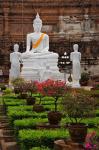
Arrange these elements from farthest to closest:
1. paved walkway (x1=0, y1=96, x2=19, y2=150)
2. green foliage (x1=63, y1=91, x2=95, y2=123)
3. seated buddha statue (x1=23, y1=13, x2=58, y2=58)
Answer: seated buddha statue (x1=23, y1=13, x2=58, y2=58), paved walkway (x1=0, y1=96, x2=19, y2=150), green foliage (x1=63, y1=91, x2=95, y2=123)

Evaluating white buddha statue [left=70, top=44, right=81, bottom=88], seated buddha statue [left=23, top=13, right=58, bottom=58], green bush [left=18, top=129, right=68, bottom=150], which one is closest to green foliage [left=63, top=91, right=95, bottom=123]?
green bush [left=18, top=129, right=68, bottom=150]

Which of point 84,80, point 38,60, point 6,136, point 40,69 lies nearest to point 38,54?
point 38,60

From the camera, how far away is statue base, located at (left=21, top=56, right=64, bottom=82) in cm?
2267

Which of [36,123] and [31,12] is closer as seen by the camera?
[36,123]

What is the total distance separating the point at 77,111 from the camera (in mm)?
8203

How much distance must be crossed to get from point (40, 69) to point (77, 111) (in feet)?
48.6

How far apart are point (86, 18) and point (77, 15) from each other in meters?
0.63

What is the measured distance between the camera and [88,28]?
1215 inches

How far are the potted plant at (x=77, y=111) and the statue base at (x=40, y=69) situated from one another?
14.0m

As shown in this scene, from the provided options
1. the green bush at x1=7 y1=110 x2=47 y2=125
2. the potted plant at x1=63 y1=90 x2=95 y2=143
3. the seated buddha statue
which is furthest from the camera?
the seated buddha statue

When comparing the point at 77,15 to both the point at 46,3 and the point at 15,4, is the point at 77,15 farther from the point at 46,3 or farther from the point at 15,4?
the point at 15,4

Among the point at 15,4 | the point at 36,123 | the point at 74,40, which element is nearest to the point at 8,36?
the point at 15,4

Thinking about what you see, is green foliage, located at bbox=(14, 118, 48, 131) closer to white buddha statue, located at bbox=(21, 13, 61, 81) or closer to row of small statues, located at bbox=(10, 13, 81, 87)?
white buddha statue, located at bbox=(21, 13, 61, 81)

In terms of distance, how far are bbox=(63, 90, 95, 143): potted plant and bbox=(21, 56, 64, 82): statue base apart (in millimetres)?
13994
